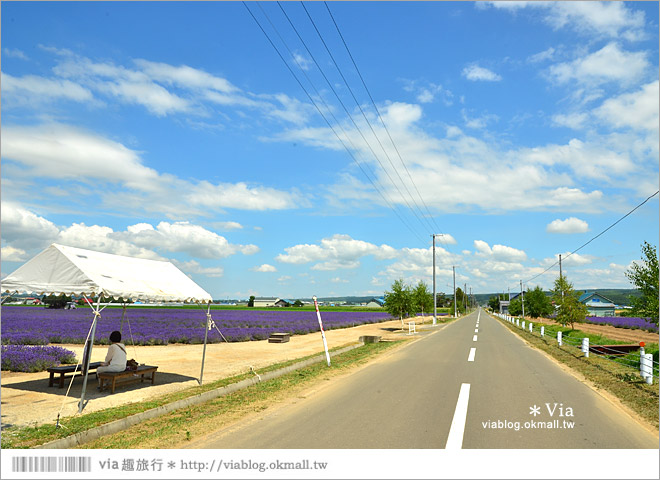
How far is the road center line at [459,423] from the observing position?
20.4 ft

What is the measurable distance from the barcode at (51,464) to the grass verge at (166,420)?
0.59 metres

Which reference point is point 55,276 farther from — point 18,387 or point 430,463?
point 430,463

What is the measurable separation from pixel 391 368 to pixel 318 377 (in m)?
2.94

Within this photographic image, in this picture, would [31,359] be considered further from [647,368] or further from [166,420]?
[647,368]

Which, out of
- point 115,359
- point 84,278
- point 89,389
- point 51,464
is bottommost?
point 89,389

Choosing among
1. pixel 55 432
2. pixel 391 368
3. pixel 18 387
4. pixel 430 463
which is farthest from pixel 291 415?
pixel 18 387

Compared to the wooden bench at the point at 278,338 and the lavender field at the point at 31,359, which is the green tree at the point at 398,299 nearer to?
the wooden bench at the point at 278,338

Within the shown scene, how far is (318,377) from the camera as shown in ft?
42.5

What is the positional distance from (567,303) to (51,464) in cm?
3713

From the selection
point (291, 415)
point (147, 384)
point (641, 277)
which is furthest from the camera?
point (641, 277)

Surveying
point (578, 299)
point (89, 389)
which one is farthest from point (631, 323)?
point (89, 389)

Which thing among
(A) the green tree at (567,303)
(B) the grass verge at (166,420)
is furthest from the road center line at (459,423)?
(A) the green tree at (567,303)

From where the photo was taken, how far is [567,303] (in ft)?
115

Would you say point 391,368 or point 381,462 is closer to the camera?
point 381,462
